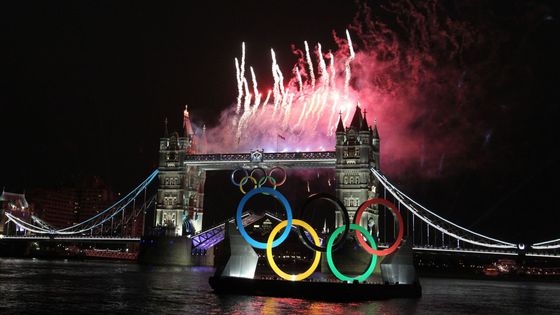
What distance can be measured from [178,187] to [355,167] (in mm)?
22806

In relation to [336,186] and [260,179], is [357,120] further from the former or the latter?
[260,179]

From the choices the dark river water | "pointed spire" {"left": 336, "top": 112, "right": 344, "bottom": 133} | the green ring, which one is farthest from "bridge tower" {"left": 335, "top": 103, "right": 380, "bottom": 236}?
the green ring

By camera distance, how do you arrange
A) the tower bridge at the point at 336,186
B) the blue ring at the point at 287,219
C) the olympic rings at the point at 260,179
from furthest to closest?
the tower bridge at the point at 336,186
the olympic rings at the point at 260,179
the blue ring at the point at 287,219

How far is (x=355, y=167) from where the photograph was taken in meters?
76.9

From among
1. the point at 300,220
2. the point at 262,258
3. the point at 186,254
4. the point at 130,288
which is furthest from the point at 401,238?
the point at 262,258

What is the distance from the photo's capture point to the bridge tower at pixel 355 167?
250 ft

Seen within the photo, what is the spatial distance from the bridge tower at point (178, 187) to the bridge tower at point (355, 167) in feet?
65.5

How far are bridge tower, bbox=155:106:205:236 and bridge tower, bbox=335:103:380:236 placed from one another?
19975mm

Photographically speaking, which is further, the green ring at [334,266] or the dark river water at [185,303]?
the green ring at [334,266]

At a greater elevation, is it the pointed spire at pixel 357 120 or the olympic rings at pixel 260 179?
the pointed spire at pixel 357 120

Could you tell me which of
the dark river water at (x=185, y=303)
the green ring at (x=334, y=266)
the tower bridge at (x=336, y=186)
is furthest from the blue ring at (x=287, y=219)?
the tower bridge at (x=336, y=186)

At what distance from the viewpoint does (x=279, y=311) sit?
2698 centimetres

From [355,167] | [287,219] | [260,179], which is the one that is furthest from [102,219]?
[287,219]

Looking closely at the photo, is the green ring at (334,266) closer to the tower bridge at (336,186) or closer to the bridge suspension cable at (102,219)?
the tower bridge at (336,186)
